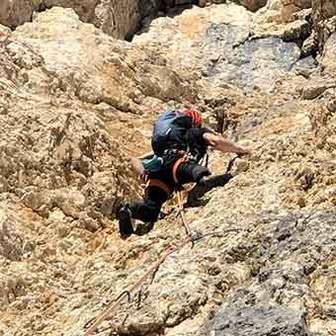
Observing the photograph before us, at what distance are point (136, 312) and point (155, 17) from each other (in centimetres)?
1619

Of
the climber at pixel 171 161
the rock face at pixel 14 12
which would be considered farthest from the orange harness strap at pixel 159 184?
the rock face at pixel 14 12

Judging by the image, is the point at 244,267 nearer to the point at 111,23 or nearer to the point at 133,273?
the point at 133,273

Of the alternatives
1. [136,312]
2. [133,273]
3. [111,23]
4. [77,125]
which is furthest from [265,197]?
[111,23]

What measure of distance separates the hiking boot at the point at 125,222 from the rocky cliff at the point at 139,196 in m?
0.12

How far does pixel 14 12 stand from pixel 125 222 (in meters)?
8.31

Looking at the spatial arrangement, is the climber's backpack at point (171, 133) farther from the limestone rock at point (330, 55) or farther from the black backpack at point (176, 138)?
the limestone rock at point (330, 55)

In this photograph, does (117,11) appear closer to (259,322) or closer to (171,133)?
(171,133)

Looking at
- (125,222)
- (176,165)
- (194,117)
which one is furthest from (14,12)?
(125,222)

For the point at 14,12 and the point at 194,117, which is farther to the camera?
the point at 14,12

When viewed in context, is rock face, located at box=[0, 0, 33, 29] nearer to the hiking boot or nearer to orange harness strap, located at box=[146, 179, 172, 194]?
orange harness strap, located at box=[146, 179, 172, 194]

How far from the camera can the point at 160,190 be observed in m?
10.3

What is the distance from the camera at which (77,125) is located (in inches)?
424

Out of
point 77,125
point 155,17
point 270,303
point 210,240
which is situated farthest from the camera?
point 155,17

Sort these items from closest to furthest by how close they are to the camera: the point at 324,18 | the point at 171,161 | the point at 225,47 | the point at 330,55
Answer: the point at 171,161, the point at 330,55, the point at 324,18, the point at 225,47
